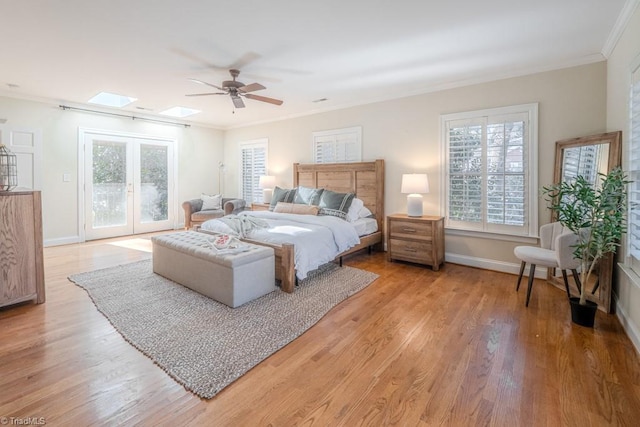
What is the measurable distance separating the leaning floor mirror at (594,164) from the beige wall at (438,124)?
0.56 feet

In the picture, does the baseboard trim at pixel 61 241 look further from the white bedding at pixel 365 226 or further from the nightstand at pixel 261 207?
the white bedding at pixel 365 226

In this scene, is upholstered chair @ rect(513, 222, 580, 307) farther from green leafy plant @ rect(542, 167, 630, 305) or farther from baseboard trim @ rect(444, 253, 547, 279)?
baseboard trim @ rect(444, 253, 547, 279)

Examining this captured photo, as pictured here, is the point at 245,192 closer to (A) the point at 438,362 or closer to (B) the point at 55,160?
(B) the point at 55,160

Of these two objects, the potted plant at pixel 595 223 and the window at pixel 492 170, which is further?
the window at pixel 492 170

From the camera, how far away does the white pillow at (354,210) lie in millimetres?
4543

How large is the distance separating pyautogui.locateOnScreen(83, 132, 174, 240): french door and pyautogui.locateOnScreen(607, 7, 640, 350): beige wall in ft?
24.1

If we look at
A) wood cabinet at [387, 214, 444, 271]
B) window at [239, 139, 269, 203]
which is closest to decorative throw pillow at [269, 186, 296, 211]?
window at [239, 139, 269, 203]

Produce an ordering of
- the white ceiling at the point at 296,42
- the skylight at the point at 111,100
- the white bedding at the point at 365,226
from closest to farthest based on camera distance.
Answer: the white ceiling at the point at 296,42, the white bedding at the point at 365,226, the skylight at the point at 111,100

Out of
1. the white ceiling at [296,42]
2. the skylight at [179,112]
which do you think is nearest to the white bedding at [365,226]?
the white ceiling at [296,42]

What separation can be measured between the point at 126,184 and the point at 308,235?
4.71 meters

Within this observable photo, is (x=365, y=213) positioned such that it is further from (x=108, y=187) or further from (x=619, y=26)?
(x=108, y=187)

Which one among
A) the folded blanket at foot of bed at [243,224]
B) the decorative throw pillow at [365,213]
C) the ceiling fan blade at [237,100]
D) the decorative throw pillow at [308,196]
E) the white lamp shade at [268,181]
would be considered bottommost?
the folded blanket at foot of bed at [243,224]

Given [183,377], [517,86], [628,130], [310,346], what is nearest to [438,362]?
[310,346]

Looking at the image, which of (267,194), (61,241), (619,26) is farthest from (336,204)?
(61,241)
